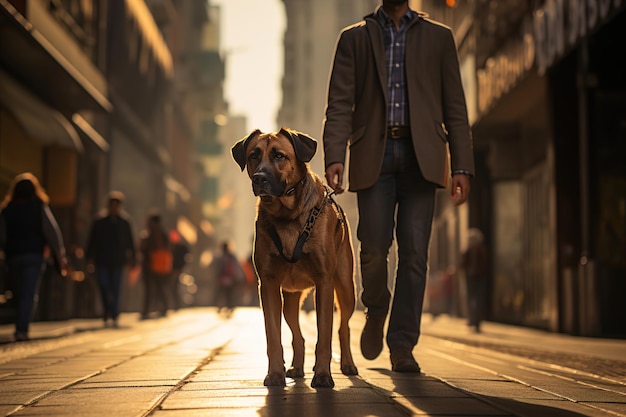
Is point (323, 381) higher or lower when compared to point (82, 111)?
lower

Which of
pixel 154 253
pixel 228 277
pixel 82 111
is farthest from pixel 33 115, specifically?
pixel 228 277

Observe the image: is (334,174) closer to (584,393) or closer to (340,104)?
(340,104)

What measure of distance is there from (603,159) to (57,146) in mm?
9388

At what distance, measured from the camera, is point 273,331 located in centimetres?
609

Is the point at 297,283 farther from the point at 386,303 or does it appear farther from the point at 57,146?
Answer: the point at 57,146

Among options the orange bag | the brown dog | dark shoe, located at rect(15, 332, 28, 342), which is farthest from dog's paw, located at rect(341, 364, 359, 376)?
the orange bag

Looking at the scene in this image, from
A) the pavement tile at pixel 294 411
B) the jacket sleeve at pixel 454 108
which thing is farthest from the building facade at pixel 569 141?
the pavement tile at pixel 294 411

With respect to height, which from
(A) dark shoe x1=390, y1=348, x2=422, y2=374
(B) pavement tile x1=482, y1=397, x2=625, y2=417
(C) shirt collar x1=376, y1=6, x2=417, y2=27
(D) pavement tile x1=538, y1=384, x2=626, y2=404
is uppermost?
(C) shirt collar x1=376, y1=6, x2=417, y2=27

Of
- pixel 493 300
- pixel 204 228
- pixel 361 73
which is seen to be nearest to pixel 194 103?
pixel 204 228

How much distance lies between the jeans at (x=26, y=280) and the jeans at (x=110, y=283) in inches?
200

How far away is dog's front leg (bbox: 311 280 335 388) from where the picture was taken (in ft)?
19.2

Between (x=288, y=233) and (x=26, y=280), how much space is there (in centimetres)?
734

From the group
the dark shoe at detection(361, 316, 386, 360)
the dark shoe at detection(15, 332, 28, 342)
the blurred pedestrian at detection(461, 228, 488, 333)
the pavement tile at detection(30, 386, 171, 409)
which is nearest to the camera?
the pavement tile at detection(30, 386, 171, 409)

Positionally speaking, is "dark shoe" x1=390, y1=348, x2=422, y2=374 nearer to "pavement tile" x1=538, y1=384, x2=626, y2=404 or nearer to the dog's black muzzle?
"pavement tile" x1=538, y1=384, x2=626, y2=404
